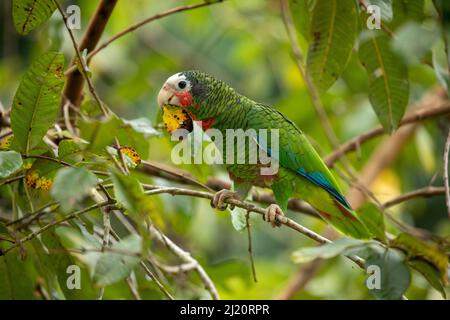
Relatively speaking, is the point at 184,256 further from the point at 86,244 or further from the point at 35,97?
the point at 35,97

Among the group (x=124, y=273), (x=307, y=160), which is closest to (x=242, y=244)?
(x=307, y=160)

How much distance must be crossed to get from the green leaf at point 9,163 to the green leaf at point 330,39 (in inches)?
38.8

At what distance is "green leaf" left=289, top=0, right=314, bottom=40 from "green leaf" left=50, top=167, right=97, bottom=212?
1.05 m

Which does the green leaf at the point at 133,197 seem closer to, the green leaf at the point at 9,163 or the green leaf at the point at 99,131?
the green leaf at the point at 99,131

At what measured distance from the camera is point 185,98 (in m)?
2.05

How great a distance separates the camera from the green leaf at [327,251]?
123 centimetres

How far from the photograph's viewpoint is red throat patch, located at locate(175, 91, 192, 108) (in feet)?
6.69

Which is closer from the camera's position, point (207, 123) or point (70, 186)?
point (70, 186)

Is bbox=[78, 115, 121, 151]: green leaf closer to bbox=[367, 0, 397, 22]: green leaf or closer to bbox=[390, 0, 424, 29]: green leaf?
bbox=[367, 0, 397, 22]: green leaf

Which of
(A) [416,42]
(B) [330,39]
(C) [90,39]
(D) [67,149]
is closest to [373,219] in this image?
(B) [330,39]

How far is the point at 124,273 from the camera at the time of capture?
4.06 feet

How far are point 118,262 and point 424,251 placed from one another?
2.03 ft
